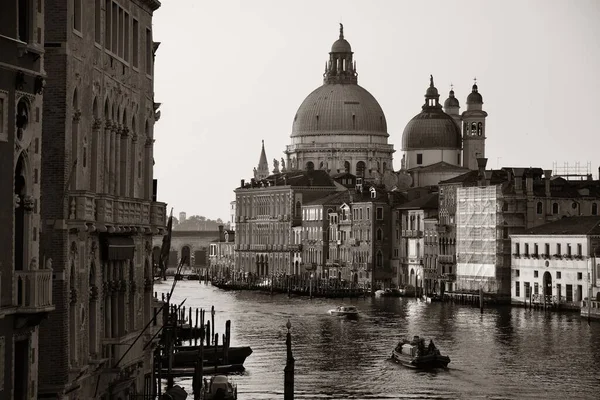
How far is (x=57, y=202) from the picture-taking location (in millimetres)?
16938

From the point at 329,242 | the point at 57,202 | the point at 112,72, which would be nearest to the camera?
the point at 57,202

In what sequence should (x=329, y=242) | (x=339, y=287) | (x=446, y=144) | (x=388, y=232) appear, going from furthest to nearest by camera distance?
(x=446, y=144), (x=329, y=242), (x=388, y=232), (x=339, y=287)

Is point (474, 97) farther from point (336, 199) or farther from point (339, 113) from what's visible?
point (339, 113)

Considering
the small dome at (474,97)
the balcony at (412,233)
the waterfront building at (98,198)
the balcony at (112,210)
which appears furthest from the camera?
→ the small dome at (474,97)

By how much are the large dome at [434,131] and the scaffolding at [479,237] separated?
3362cm

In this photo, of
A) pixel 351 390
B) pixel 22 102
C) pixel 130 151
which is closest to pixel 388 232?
pixel 351 390

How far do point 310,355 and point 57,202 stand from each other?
32640 millimetres

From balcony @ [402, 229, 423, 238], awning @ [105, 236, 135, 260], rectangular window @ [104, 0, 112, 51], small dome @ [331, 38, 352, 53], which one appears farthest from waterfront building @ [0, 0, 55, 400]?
small dome @ [331, 38, 352, 53]

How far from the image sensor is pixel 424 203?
100 m

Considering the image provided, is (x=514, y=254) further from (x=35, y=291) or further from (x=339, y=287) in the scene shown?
(x=35, y=291)

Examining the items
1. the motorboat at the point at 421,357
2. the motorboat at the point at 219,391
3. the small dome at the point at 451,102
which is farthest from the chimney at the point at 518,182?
the motorboat at the point at 219,391

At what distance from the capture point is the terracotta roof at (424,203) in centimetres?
9888

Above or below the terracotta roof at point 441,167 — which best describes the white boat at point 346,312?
below

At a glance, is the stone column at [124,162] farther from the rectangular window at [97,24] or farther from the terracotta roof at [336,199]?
the terracotta roof at [336,199]
